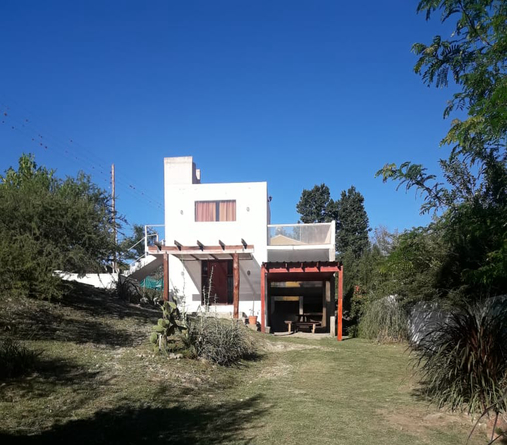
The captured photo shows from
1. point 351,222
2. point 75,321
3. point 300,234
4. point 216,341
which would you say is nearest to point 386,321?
point 300,234

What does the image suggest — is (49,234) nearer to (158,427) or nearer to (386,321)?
(158,427)

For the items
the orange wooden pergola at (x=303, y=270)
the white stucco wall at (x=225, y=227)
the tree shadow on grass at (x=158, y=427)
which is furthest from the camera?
the white stucco wall at (x=225, y=227)

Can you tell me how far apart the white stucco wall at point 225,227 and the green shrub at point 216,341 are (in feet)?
35.5

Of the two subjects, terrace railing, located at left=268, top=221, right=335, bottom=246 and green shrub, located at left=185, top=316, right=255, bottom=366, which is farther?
terrace railing, located at left=268, top=221, right=335, bottom=246

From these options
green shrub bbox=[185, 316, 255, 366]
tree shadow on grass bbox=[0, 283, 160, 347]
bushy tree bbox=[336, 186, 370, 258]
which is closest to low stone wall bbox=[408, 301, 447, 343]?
green shrub bbox=[185, 316, 255, 366]

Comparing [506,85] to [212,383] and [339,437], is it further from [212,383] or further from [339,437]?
[212,383]

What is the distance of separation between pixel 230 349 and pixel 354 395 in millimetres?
3133

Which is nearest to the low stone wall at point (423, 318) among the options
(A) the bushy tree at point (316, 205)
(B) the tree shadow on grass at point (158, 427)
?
(B) the tree shadow on grass at point (158, 427)

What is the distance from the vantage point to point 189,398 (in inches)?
281

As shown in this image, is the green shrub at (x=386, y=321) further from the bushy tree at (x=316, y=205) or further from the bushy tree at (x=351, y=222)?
the bushy tree at (x=316, y=205)

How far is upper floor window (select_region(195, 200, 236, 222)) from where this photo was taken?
22.0 metres

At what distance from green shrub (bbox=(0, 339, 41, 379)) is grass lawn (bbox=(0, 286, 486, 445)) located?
0.63 ft

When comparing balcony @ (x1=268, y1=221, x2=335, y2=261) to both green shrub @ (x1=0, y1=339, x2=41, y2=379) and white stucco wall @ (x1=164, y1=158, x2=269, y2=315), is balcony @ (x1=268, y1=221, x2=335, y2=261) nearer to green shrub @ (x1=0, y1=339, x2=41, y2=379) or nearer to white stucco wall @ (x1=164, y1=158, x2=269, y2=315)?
white stucco wall @ (x1=164, y1=158, x2=269, y2=315)

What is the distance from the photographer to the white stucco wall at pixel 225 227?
21547 millimetres
